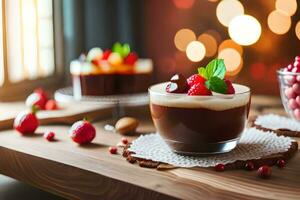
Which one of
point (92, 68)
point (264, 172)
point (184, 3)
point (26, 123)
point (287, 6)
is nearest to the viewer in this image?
point (264, 172)

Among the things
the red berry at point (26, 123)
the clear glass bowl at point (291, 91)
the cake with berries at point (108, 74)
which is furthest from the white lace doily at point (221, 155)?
the cake with berries at point (108, 74)

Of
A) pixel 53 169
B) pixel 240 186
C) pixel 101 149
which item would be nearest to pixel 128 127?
pixel 101 149

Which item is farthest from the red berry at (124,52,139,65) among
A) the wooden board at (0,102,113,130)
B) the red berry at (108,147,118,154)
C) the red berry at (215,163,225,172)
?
the red berry at (215,163,225,172)

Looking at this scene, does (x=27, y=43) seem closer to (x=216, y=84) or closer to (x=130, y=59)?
(x=130, y=59)

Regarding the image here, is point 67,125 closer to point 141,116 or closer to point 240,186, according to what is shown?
point 141,116

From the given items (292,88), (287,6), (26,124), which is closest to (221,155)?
(292,88)

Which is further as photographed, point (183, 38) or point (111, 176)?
point (183, 38)
